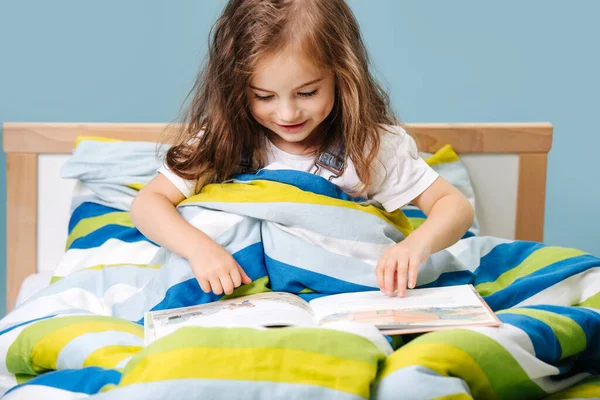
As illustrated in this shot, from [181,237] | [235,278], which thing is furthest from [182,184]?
[235,278]

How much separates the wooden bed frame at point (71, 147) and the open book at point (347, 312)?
27.5 inches

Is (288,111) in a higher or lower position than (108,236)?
higher

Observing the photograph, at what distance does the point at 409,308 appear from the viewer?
3.33ft

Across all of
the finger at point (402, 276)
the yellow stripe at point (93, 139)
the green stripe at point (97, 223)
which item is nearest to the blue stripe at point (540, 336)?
the finger at point (402, 276)

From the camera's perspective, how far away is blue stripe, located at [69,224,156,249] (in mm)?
1480

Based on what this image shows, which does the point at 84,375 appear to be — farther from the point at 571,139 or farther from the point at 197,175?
the point at 571,139

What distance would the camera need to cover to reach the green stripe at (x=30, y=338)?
3.32 ft

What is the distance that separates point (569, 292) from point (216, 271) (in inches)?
19.0

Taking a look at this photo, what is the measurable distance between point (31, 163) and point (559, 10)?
1.41m

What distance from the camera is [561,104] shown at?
2281 mm

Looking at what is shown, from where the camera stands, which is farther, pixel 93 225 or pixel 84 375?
pixel 93 225

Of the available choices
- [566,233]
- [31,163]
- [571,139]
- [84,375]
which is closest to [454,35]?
[571,139]

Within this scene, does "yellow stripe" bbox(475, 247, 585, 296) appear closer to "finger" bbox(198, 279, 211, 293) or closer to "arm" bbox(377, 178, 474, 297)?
"arm" bbox(377, 178, 474, 297)

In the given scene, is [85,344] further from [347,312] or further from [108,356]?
[347,312]
